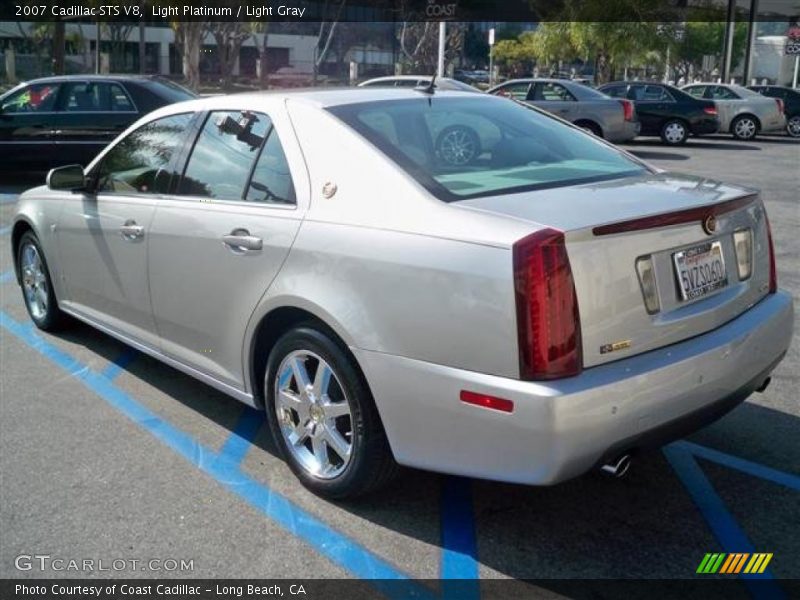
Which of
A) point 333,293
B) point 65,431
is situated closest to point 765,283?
point 333,293

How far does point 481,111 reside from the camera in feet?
13.8

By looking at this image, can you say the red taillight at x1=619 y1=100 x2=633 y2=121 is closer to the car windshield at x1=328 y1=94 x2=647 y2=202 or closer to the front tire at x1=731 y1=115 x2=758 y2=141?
the front tire at x1=731 y1=115 x2=758 y2=141

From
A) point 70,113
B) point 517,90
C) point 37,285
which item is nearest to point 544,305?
point 37,285

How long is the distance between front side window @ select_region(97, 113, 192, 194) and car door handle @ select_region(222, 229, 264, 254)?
0.80 metres

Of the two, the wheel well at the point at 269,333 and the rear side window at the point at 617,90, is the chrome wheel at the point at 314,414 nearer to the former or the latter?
the wheel well at the point at 269,333

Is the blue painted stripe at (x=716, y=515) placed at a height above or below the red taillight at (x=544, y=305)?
below

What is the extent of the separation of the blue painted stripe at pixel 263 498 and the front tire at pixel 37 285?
619 mm

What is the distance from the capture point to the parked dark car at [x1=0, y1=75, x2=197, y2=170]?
1267 centimetres

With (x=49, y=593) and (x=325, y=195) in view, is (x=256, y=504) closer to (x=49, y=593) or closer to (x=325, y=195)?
(x=49, y=593)

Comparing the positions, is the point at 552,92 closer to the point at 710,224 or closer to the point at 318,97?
the point at 318,97

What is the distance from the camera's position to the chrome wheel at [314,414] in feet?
11.5

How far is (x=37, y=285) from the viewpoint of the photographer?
6074 mm

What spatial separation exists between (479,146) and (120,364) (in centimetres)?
289

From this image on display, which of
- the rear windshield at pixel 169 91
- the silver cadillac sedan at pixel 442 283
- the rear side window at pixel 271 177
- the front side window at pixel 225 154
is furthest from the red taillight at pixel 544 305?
the rear windshield at pixel 169 91
